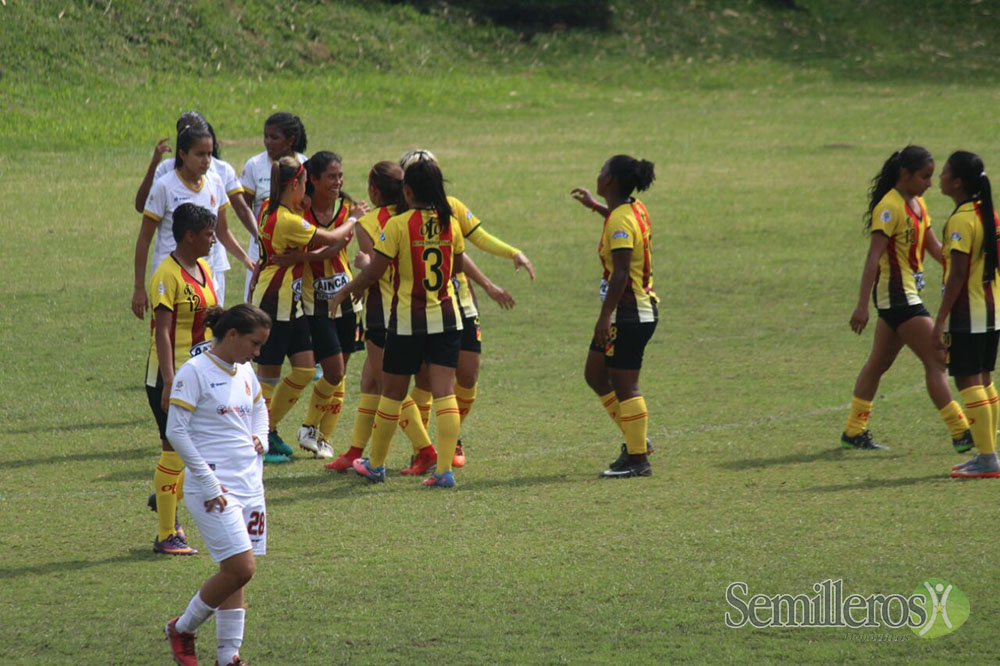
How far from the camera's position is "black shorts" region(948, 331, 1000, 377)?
851 centimetres

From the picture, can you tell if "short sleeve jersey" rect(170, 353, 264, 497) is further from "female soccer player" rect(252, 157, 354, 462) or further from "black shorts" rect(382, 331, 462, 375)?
"female soccer player" rect(252, 157, 354, 462)

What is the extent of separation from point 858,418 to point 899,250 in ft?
4.03

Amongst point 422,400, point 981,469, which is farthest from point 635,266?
point 981,469

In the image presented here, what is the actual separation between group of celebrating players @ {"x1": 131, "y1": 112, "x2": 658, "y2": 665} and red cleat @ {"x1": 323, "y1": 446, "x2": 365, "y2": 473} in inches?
0.5

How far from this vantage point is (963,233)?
8344 mm

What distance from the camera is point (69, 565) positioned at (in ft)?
22.5

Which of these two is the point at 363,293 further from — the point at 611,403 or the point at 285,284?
the point at 611,403

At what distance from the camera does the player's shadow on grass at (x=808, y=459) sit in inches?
348

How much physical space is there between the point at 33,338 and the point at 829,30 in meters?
31.4

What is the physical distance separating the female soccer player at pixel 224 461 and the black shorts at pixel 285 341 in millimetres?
3189

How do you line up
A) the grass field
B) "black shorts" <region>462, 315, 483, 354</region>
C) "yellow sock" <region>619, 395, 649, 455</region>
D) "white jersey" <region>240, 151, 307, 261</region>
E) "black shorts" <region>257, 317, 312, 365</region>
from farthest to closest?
"white jersey" <region>240, 151, 307, 261</region> < "black shorts" <region>257, 317, 312, 365</region> < "black shorts" <region>462, 315, 483, 354</region> < "yellow sock" <region>619, 395, 649, 455</region> < the grass field

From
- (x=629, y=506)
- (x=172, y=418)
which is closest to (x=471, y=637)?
(x=172, y=418)

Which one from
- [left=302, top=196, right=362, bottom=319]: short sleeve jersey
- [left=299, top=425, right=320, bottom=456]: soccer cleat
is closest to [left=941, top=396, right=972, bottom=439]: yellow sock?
[left=302, top=196, right=362, bottom=319]: short sleeve jersey

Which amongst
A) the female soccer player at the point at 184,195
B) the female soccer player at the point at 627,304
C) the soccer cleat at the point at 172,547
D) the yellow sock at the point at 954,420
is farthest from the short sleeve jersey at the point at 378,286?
the yellow sock at the point at 954,420
